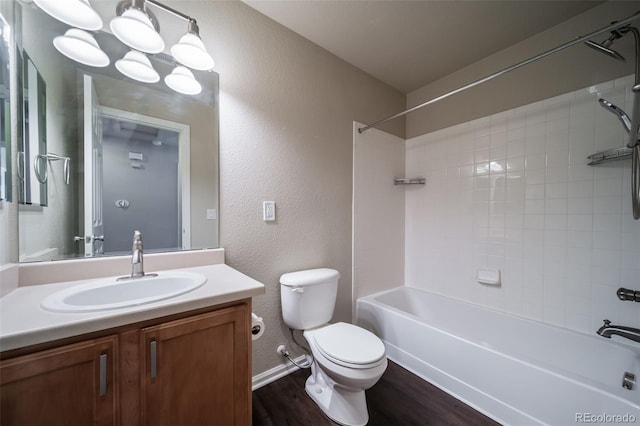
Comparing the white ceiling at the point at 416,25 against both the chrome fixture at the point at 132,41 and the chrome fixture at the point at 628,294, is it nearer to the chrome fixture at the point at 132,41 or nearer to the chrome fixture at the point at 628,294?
the chrome fixture at the point at 132,41

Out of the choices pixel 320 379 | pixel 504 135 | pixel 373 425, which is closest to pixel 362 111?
pixel 504 135

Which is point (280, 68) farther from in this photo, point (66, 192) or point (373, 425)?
point (373, 425)

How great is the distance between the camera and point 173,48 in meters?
1.14

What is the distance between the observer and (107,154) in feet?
3.61

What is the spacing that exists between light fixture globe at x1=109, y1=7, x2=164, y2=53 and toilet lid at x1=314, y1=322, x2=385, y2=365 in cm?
171

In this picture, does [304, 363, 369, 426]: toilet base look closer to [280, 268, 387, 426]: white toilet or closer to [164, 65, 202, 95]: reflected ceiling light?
[280, 268, 387, 426]: white toilet

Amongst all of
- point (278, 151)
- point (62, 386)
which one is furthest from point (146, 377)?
point (278, 151)

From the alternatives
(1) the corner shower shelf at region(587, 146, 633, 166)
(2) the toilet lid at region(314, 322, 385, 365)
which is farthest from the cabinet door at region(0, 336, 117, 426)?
(1) the corner shower shelf at region(587, 146, 633, 166)

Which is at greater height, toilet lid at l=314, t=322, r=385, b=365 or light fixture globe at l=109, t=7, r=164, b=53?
light fixture globe at l=109, t=7, r=164, b=53

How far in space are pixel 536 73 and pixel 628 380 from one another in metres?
1.91

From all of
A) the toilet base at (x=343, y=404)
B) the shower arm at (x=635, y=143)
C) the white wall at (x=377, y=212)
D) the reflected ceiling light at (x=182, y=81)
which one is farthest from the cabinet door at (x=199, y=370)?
the shower arm at (x=635, y=143)

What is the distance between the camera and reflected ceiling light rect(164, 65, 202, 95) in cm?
125

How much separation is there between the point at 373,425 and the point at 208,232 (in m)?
1.40

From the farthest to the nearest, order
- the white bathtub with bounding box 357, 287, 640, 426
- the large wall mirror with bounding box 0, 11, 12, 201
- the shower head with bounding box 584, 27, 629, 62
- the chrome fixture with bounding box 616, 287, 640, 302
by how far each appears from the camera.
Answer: the chrome fixture with bounding box 616, 287, 640, 302, the shower head with bounding box 584, 27, 629, 62, the white bathtub with bounding box 357, 287, 640, 426, the large wall mirror with bounding box 0, 11, 12, 201
